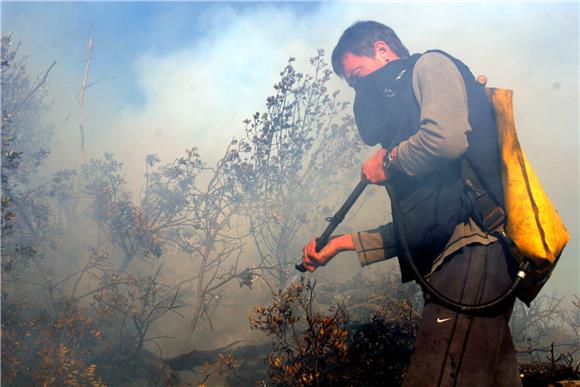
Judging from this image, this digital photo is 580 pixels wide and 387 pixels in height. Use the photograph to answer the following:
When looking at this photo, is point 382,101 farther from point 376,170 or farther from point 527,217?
point 527,217

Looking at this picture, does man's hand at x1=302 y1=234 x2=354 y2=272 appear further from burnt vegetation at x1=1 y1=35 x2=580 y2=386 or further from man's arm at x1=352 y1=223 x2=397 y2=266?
burnt vegetation at x1=1 y1=35 x2=580 y2=386

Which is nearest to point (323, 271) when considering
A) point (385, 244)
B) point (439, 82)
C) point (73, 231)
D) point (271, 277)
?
point (271, 277)

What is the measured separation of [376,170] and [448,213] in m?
0.43

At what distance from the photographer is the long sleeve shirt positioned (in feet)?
6.12

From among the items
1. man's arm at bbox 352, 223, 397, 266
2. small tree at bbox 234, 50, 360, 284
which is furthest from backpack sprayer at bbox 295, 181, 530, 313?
small tree at bbox 234, 50, 360, 284

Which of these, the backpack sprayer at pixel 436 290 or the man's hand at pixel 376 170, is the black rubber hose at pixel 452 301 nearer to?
the backpack sprayer at pixel 436 290

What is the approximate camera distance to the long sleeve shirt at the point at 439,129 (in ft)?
6.12

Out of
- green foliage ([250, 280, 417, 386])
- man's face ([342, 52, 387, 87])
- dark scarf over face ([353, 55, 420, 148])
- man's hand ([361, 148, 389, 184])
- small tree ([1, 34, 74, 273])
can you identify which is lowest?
green foliage ([250, 280, 417, 386])

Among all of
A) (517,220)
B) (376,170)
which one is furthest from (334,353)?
(517,220)

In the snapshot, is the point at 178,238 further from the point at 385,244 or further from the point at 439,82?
the point at 439,82

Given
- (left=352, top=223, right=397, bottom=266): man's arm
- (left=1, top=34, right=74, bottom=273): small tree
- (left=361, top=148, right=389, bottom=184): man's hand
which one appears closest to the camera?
(left=361, top=148, right=389, bottom=184): man's hand

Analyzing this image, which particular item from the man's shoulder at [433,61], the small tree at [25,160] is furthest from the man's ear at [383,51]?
the small tree at [25,160]

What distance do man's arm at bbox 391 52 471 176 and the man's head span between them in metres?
0.53

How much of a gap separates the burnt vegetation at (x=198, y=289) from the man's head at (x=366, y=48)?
1909 millimetres
